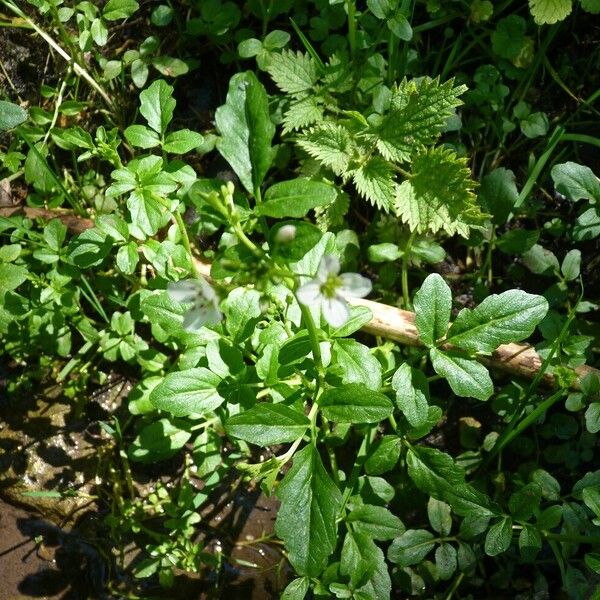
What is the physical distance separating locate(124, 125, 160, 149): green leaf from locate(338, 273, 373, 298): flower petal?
3.66ft

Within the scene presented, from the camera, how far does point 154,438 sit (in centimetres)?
269

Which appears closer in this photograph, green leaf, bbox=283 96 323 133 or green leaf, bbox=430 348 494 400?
green leaf, bbox=430 348 494 400

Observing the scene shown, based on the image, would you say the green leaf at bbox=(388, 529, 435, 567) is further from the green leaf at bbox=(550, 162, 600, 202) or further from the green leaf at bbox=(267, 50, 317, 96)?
the green leaf at bbox=(267, 50, 317, 96)

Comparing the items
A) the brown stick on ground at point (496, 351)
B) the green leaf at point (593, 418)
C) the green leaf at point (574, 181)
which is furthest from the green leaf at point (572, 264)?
the green leaf at point (593, 418)

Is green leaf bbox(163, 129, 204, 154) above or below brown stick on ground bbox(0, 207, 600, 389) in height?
above

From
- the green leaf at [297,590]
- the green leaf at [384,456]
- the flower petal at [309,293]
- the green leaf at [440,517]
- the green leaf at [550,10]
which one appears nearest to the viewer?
the flower petal at [309,293]

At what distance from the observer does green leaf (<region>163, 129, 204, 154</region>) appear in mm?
2422

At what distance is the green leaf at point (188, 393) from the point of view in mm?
2102

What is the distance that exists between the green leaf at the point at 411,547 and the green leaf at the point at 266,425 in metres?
0.88

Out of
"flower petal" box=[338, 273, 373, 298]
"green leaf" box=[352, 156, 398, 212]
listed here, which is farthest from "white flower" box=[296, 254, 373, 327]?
"green leaf" box=[352, 156, 398, 212]

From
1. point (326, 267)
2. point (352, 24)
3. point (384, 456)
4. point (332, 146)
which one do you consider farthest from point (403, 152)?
point (384, 456)

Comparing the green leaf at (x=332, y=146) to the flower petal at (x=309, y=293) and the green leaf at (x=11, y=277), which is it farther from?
the green leaf at (x=11, y=277)

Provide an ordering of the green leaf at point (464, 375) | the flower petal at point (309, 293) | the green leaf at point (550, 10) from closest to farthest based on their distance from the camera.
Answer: the flower petal at point (309, 293) → the green leaf at point (464, 375) → the green leaf at point (550, 10)

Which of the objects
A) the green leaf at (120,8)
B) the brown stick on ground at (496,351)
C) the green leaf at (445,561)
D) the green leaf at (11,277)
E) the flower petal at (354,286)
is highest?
the green leaf at (120,8)
